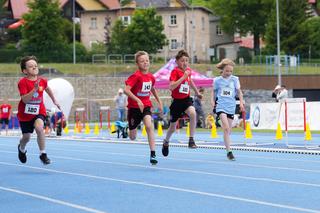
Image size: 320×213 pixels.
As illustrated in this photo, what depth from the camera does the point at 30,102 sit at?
1300cm

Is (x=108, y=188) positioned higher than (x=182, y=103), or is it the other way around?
(x=182, y=103)

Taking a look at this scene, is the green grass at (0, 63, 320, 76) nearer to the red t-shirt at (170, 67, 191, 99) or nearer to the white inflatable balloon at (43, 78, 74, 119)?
the white inflatable balloon at (43, 78, 74, 119)

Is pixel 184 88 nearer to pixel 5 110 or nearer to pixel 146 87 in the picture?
pixel 146 87

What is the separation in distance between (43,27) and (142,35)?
10.6 meters

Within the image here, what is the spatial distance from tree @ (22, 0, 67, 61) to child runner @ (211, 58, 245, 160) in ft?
226

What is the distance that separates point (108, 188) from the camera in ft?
33.0

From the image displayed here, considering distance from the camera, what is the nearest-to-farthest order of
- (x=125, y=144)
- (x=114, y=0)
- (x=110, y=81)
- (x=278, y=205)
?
(x=278, y=205) < (x=125, y=144) < (x=110, y=81) < (x=114, y=0)

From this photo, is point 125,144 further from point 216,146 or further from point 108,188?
point 108,188

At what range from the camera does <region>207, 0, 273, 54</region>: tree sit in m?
104

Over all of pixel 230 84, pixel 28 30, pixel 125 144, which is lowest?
pixel 125 144

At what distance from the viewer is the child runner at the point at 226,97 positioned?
563 inches

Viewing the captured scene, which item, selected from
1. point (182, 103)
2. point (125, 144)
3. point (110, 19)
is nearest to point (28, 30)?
point (110, 19)

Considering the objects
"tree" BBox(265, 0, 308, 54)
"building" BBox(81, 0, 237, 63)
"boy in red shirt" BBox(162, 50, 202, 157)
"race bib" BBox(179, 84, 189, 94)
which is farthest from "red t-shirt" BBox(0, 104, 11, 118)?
"building" BBox(81, 0, 237, 63)

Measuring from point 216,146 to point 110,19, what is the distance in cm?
9163
